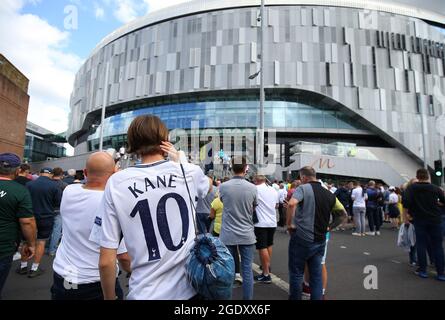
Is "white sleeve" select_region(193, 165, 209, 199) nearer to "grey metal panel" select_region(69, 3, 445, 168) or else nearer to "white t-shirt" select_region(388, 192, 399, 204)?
"white t-shirt" select_region(388, 192, 399, 204)

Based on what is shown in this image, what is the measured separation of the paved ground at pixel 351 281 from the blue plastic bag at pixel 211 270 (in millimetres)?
3129

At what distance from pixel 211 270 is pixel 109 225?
598 mm

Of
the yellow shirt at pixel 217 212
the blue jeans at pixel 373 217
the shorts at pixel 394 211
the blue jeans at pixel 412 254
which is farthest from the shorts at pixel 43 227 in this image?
the shorts at pixel 394 211

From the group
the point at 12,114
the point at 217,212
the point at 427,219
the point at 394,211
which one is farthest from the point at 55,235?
the point at 12,114

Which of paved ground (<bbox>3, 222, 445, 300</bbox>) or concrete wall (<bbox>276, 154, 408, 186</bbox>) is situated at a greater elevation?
concrete wall (<bbox>276, 154, 408, 186</bbox>)

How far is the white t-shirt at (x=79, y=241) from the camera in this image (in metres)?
2.12

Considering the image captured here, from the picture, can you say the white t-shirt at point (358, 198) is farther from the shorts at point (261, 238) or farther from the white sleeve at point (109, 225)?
the white sleeve at point (109, 225)

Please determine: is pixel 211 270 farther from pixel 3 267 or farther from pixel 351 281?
pixel 351 281

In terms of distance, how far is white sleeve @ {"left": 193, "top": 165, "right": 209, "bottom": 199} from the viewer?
→ 1.66 metres

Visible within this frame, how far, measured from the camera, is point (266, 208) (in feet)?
16.6

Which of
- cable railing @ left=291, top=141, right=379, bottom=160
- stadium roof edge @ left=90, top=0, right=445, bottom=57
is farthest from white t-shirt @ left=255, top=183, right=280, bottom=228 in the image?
stadium roof edge @ left=90, top=0, right=445, bottom=57

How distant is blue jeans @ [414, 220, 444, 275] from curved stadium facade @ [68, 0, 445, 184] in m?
28.5
